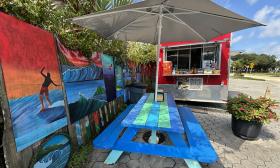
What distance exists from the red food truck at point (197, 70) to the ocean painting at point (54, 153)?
493cm

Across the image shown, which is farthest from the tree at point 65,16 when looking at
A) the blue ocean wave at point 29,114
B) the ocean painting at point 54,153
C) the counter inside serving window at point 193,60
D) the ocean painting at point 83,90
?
the counter inside serving window at point 193,60

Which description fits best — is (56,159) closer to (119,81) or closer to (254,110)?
(119,81)

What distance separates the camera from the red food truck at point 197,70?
224 inches

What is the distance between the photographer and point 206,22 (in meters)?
2.83

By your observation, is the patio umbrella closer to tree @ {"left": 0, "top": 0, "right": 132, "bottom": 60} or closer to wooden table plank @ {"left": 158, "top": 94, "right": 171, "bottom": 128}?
tree @ {"left": 0, "top": 0, "right": 132, "bottom": 60}

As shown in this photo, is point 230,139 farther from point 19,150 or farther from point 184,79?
point 19,150

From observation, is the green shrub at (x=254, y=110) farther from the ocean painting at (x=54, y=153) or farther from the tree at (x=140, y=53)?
the tree at (x=140, y=53)

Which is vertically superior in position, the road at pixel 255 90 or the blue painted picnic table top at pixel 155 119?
the blue painted picnic table top at pixel 155 119

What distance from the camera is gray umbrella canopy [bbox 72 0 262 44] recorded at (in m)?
2.02

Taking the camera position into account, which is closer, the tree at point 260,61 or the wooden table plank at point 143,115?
the wooden table plank at point 143,115

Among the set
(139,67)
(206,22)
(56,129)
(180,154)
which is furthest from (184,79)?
(56,129)

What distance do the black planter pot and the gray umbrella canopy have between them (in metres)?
2.11

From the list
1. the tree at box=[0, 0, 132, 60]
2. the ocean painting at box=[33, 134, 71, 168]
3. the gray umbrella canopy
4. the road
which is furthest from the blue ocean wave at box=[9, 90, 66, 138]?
the road

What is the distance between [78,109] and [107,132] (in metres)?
0.68
